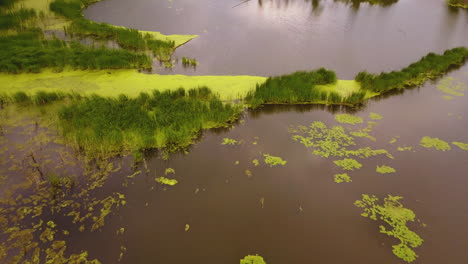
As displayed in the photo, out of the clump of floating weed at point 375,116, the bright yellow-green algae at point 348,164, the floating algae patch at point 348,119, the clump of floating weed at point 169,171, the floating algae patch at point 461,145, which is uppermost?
the clump of floating weed at point 375,116

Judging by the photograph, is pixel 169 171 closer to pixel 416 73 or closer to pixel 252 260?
pixel 252 260

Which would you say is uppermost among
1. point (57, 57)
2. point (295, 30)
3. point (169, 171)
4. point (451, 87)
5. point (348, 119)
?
point (295, 30)

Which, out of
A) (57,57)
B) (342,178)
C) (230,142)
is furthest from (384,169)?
(57,57)

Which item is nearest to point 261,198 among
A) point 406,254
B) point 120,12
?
point 406,254

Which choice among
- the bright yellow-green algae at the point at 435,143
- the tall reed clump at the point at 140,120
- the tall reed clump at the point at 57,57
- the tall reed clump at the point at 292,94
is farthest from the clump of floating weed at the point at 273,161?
the tall reed clump at the point at 57,57

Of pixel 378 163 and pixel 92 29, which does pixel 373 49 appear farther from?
pixel 92 29

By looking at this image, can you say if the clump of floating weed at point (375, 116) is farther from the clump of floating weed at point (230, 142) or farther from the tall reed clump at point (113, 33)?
the tall reed clump at point (113, 33)
